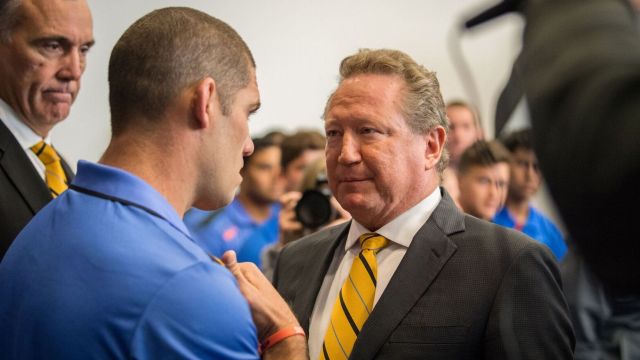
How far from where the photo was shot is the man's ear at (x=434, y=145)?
5.88 feet

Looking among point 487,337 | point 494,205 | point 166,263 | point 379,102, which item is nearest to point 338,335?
point 487,337

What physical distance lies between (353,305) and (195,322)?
0.64 metres

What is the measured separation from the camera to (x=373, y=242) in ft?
5.65

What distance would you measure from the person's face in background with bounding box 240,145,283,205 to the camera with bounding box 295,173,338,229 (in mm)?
1168

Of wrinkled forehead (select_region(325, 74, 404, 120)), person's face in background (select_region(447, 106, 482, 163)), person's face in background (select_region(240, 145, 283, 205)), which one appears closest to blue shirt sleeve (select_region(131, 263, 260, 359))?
wrinkled forehead (select_region(325, 74, 404, 120))

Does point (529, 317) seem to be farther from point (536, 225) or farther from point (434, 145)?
point (536, 225)

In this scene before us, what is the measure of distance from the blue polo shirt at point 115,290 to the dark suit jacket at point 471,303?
504 mm

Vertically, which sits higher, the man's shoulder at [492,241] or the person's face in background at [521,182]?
the man's shoulder at [492,241]

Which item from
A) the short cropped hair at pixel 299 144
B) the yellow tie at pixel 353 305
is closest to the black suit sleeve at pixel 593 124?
the yellow tie at pixel 353 305

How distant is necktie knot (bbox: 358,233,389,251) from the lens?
1717mm

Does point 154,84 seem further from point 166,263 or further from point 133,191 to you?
point 166,263

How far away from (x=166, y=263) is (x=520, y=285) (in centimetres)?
76

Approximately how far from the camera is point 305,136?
11.3 ft

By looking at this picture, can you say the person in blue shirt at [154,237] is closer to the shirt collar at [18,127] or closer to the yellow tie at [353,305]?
the yellow tie at [353,305]
